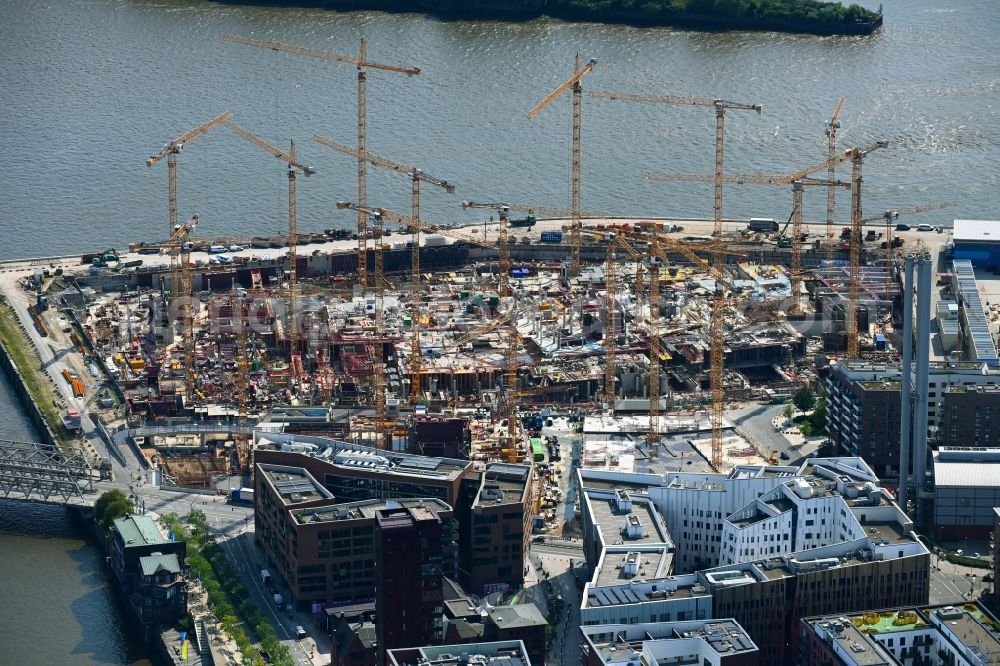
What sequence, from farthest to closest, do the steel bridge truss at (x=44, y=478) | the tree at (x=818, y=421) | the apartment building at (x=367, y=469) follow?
the tree at (x=818, y=421) → the steel bridge truss at (x=44, y=478) → the apartment building at (x=367, y=469)

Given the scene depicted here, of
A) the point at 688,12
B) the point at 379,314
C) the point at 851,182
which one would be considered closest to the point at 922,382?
the point at 379,314

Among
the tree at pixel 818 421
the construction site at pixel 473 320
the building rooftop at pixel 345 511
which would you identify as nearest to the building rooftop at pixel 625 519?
the building rooftop at pixel 345 511

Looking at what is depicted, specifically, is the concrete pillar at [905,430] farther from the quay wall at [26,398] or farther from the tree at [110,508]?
the quay wall at [26,398]

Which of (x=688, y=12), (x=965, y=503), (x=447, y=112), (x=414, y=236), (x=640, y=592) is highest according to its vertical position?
(x=688, y=12)

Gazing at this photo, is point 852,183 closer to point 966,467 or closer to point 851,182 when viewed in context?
point 851,182

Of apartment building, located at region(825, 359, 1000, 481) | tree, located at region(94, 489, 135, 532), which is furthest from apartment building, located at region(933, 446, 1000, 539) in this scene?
tree, located at region(94, 489, 135, 532)

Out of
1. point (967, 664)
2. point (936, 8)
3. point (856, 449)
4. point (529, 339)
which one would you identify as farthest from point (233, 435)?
point (936, 8)
